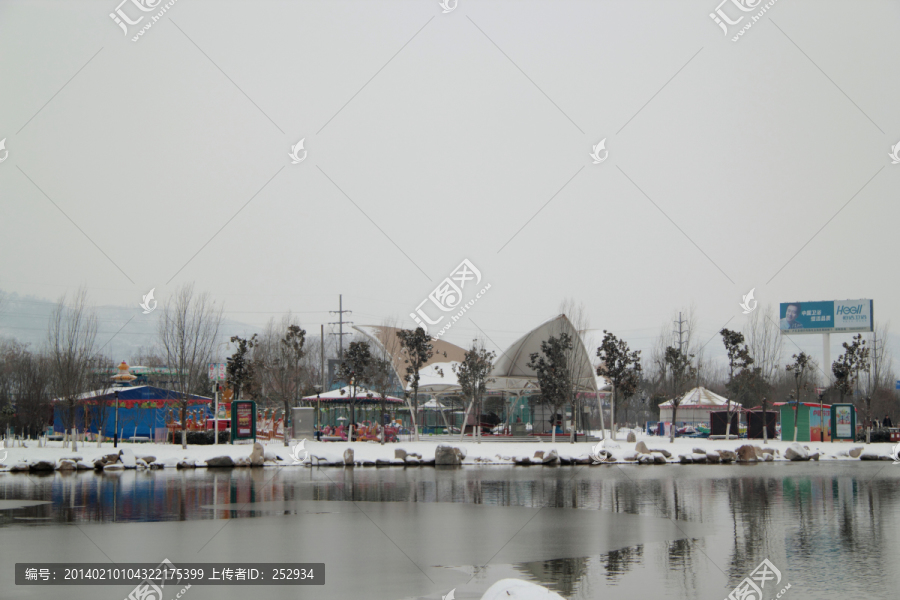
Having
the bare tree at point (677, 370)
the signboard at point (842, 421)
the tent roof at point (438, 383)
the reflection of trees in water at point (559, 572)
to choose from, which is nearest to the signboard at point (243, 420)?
the tent roof at point (438, 383)

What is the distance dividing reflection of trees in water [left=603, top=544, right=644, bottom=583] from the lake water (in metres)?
0.03

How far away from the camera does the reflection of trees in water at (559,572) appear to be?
28.6 ft

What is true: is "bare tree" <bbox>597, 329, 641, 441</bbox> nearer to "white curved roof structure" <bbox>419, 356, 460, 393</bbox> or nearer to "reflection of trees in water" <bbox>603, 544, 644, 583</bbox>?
"white curved roof structure" <bbox>419, 356, 460, 393</bbox>

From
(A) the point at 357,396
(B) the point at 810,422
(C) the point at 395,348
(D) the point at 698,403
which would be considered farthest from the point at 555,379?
(C) the point at 395,348

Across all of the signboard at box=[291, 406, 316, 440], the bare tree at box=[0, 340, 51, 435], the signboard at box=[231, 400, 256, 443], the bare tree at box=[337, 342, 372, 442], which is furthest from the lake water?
the bare tree at box=[0, 340, 51, 435]

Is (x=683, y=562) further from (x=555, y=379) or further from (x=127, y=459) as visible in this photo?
(x=555, y=379)

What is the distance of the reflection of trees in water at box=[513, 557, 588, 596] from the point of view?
8.70 metres

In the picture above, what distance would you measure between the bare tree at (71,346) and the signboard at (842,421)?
37.0 m

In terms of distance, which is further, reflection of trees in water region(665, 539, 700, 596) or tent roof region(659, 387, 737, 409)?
tent roof region(659, 387, 737, 409)

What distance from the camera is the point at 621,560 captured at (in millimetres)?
10258

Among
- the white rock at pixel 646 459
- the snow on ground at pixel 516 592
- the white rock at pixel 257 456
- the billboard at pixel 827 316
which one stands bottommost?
the white rock at pixel 646 459

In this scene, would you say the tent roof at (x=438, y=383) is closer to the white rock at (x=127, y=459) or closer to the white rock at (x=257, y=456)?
the white rock at (x=257, y=456)

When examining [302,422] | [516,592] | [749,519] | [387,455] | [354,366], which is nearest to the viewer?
[516,592]

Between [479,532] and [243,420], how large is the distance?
24.9 metres
